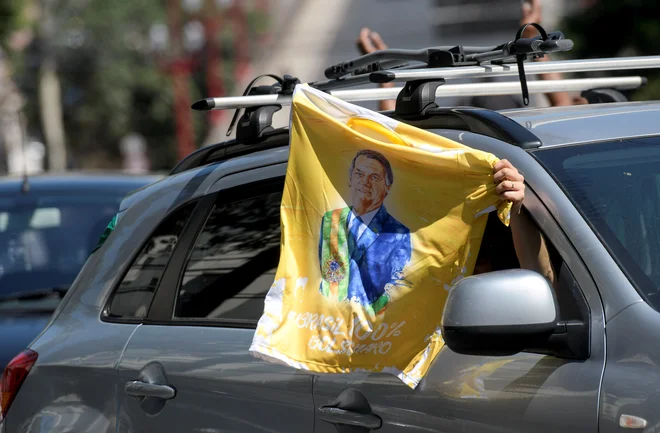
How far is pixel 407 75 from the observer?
284cm

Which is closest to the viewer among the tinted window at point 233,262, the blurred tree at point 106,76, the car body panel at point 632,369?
the car body panel at point 632,369

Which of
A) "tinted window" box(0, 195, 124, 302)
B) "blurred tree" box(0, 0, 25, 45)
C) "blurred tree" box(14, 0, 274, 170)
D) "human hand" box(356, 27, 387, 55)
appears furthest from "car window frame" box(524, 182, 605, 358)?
"blurred tree" box(14, 0, 274, 170)

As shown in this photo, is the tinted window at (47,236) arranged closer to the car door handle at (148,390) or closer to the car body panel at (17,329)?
the car body panel at (17,329)

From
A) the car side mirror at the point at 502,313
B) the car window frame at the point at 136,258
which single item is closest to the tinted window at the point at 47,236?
the car window frame at the point at 136,258

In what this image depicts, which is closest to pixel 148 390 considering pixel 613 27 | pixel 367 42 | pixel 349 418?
pixel 349 418

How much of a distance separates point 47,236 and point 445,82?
3852 millimetres

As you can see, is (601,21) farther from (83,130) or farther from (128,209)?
(83,130)

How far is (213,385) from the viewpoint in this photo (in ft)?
10.6

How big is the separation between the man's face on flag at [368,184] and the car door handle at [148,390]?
974 millimetres

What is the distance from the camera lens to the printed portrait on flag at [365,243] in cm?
264

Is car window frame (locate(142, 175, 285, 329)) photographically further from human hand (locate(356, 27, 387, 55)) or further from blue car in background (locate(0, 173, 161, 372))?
human hand (locate(356, 27, 387, 55))

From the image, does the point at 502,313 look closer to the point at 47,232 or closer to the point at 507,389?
the point at 507,389

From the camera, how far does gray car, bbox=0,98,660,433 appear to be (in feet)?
7.66

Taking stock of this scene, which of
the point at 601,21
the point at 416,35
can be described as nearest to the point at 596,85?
the point at 601,21
